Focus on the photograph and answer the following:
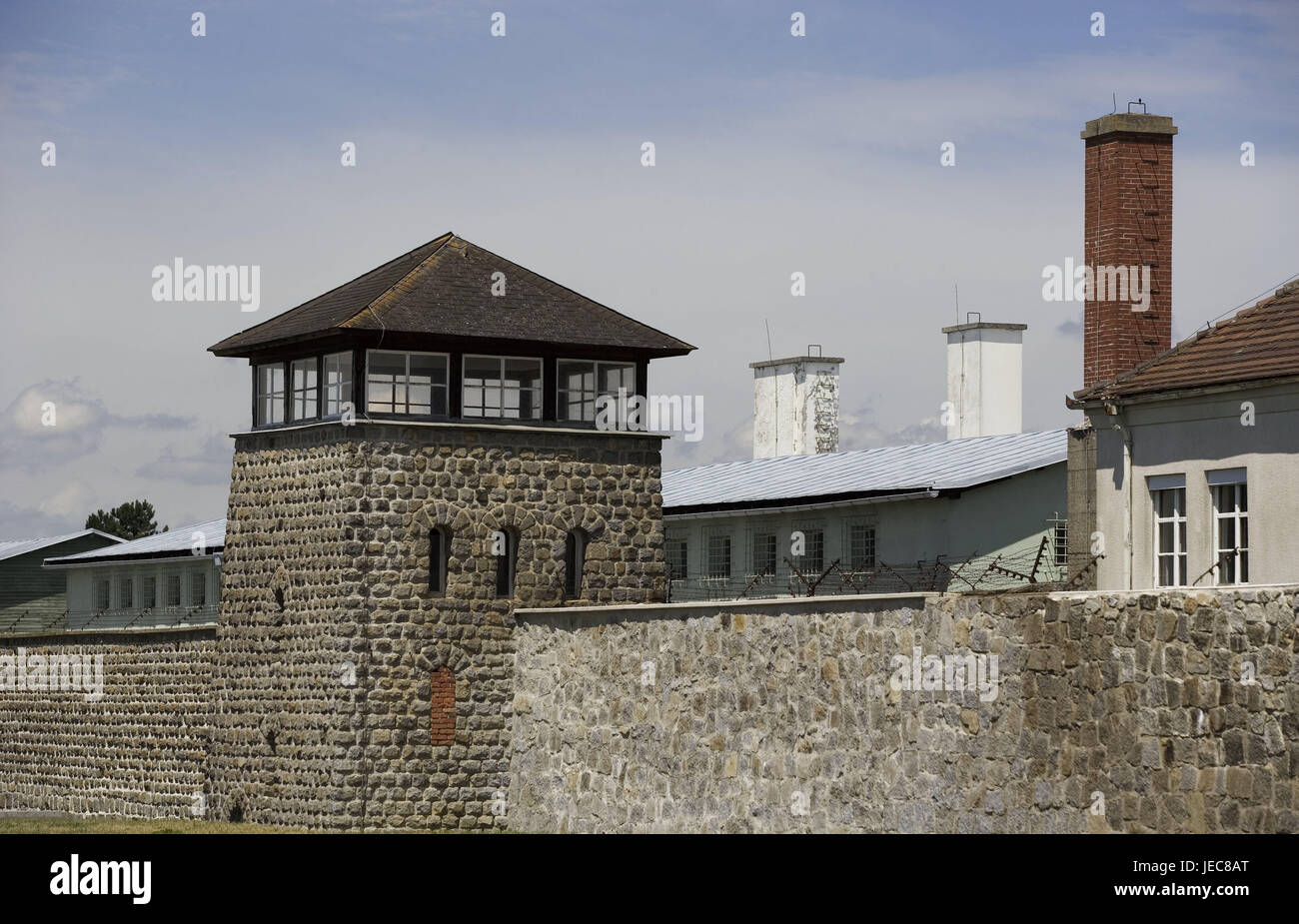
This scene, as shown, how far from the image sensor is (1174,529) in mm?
31016

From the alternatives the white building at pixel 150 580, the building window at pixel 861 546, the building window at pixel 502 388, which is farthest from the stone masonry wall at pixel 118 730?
the building window at pixel 861 546

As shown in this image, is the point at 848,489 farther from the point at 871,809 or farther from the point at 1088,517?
the point at 871,809

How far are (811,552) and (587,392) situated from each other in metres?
6.76

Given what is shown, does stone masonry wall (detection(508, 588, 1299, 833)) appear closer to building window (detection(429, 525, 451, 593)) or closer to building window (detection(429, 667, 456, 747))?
building window (detection(429, 667, 456, 747))

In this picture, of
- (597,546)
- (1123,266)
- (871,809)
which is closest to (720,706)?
(871,809)

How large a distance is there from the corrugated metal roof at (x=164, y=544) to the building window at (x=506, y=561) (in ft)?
41.7

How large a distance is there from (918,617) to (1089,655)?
3136mm

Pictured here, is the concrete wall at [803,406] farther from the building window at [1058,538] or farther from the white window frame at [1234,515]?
the white window frame at [1234,515]

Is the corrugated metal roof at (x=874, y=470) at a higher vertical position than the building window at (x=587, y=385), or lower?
lower

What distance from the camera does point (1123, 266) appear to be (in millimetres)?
34344

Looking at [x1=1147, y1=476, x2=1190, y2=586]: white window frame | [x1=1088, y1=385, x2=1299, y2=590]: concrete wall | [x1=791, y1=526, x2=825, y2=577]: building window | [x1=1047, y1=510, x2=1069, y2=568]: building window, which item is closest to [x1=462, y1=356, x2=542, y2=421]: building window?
[x1=791, y1=526, x2=825, y2=577]: building window

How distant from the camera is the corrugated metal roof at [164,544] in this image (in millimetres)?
47850

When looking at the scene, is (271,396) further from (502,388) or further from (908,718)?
(908,718)

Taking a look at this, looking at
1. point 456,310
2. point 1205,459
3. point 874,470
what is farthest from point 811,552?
point 1205,459
